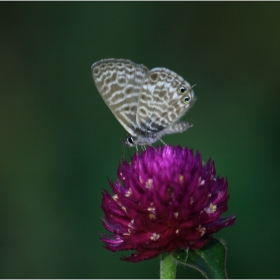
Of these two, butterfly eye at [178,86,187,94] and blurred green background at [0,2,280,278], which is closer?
butterfly eye at [178,86,187,94]

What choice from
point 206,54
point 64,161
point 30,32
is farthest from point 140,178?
point 30,32

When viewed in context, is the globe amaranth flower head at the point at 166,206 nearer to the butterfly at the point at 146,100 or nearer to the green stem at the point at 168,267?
the green stem at the point at 168,267

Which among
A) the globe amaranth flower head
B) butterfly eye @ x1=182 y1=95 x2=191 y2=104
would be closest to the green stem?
the globe amaranth flower head

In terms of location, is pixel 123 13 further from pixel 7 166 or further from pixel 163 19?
pixel 7 166

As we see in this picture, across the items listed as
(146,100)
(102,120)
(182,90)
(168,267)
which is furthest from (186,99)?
(102,120)

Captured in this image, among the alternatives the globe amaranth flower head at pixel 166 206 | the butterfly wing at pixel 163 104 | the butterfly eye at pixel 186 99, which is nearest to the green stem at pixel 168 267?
the globe amaranth flower head at pixel 166 206

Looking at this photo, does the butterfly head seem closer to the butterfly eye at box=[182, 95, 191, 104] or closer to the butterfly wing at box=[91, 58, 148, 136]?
the butterfly wing at box=[91, 58, 148, 136]
